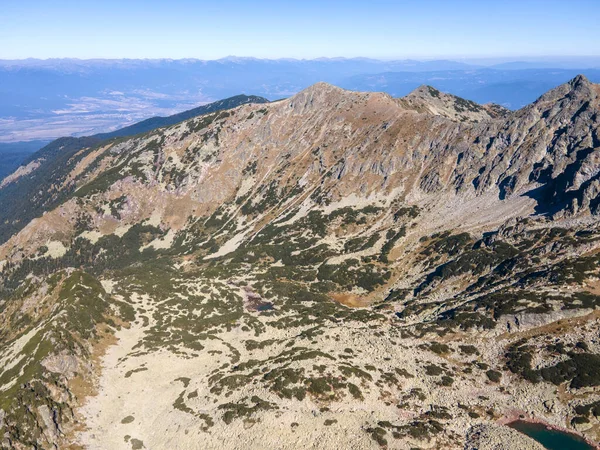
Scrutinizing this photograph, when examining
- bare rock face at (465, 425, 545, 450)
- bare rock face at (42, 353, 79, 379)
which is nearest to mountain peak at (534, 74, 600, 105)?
bare rock face at (465, 425, 545, 450)

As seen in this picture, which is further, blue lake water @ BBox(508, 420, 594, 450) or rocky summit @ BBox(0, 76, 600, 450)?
rocky summit @ BBox(0, 76, 600, 450)

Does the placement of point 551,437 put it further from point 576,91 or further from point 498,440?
point 576,91

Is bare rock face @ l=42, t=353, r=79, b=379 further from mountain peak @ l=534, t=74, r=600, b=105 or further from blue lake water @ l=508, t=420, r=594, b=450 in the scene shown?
mountain peak @ l=534, t=74, r=600, b=105

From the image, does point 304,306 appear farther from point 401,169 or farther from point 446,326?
point 401,169

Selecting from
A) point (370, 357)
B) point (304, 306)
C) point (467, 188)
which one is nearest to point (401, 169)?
point (467, 188)

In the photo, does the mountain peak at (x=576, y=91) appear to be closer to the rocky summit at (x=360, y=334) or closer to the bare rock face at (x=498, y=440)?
the rocky summit at (x=360, y=334)

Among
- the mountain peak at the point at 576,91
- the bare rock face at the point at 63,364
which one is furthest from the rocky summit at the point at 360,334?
the mountain peak at the point at 576,91

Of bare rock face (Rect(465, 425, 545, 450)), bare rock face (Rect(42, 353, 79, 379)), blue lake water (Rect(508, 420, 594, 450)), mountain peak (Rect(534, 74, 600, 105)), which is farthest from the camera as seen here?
mountain peak (Rect(534, 74, 600, 105))

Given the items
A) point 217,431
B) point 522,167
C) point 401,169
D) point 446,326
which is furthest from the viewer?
point 401,169
